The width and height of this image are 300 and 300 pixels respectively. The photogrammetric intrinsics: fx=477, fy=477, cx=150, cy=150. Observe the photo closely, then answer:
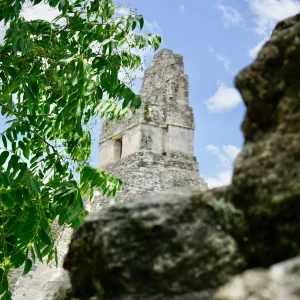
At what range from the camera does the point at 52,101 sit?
3896 mm

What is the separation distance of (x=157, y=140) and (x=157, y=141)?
0.03m

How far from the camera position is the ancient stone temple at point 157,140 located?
12.6m

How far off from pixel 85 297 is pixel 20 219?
89.2 inches

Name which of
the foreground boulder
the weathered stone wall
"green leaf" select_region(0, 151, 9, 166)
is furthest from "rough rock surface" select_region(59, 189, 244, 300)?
the weathered stone wall

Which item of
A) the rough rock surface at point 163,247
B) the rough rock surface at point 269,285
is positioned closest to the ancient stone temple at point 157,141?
the rough rock surface at point 163,247

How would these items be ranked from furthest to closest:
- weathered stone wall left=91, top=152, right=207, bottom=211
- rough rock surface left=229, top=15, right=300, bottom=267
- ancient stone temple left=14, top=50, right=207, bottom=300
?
ancient stone temple left=14, top=50, right=207, bottom=300 < weathered stone wall left=91, top=152, right=207, bottom=211 < rough rock surface left=229, top=15, right=300, bottom=267

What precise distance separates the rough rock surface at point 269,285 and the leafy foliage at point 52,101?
8.18ft

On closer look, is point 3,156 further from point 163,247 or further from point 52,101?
point 163,247

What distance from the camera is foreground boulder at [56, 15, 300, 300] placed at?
1.14 meters

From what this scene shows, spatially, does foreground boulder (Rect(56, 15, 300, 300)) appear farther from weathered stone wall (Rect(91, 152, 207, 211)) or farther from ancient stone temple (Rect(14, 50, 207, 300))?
weathered stone wall (Rect(91, 152, 207, 211))

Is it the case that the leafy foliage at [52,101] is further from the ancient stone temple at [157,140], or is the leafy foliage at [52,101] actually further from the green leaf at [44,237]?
the ancient stone temple at [157,140]

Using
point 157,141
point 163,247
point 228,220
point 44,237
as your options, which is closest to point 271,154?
point 228,220

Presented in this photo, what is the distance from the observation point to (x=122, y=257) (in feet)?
4.04

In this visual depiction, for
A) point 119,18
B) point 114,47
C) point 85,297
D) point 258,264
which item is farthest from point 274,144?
point 119,18
